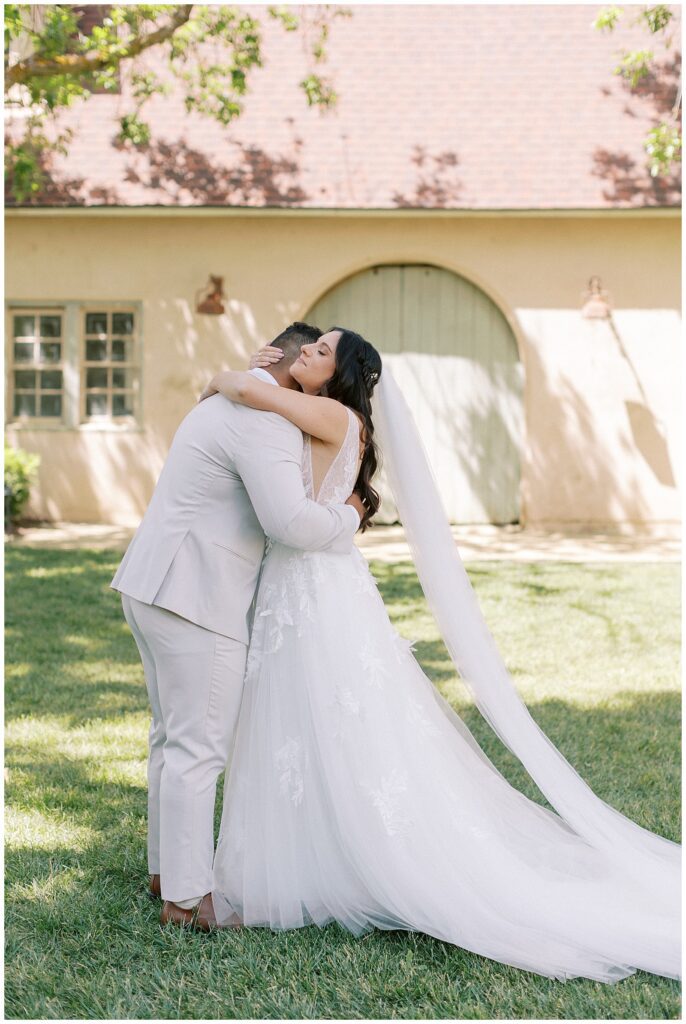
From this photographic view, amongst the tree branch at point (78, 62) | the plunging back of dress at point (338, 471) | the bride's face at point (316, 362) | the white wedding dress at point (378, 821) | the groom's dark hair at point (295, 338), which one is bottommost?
the white wedding dress at point (378, 821)

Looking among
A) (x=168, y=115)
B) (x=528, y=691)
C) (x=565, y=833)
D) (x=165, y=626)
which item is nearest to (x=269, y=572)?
(x=165, y=626)

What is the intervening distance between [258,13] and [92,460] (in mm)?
5600

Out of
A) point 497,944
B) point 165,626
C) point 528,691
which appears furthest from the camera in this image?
point 528,691

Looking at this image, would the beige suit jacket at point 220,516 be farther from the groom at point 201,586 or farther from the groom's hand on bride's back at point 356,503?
the groom's hand on bride's back at point 356,503

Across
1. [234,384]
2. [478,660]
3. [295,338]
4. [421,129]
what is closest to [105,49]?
[421,129]

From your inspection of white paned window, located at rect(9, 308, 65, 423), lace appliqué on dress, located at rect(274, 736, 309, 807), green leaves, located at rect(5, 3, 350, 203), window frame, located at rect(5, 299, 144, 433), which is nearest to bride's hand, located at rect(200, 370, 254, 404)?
lace appliqué on dress, located at rect(274, 736, 309, 807)

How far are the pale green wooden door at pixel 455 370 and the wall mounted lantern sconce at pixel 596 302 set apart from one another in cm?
94

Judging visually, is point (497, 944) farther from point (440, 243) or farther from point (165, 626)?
point (440, 243)

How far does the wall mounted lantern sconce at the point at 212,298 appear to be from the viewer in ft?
41.1

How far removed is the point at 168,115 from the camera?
12641mm

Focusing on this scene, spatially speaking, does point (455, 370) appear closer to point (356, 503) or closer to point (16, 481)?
point (16, 481)

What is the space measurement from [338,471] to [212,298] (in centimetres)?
941

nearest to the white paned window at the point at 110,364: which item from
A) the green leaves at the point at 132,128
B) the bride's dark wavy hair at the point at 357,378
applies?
the green leaves at the point at 132,128

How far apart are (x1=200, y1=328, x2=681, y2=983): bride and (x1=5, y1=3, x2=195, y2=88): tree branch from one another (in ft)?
16.3
